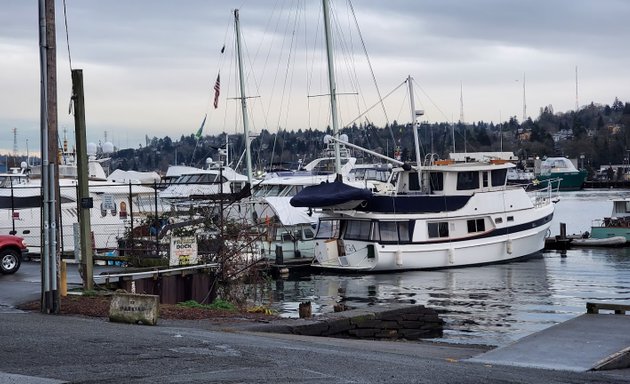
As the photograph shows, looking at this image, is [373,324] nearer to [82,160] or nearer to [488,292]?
[82,160]

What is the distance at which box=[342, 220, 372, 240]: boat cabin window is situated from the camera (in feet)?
144

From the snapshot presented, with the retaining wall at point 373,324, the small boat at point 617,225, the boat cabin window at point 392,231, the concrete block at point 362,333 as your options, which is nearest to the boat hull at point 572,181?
the small boat at point 617,225

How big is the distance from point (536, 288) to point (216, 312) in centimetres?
2001

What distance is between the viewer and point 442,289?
121ft

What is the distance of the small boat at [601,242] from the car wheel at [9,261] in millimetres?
36683

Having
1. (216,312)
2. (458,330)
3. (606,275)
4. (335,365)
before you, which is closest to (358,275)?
(606,275)

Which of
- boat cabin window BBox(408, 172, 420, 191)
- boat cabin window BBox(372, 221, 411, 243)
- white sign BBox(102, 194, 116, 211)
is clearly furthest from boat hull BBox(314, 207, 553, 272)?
white sign BBox(102, 194, 116, 211)

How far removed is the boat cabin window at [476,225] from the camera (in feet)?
150

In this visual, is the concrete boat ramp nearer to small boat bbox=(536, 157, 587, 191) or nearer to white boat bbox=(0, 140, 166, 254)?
white boat bbox=(0, 140, 166, 254)

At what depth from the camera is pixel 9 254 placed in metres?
28.2

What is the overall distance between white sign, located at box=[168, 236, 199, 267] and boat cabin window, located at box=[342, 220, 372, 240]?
19.0m

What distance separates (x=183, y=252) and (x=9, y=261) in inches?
245

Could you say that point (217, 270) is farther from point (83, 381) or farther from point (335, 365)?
point (83, 381)

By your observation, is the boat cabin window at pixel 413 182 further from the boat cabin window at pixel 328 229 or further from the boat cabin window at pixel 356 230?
the boat cabin window at pixel 328 229
